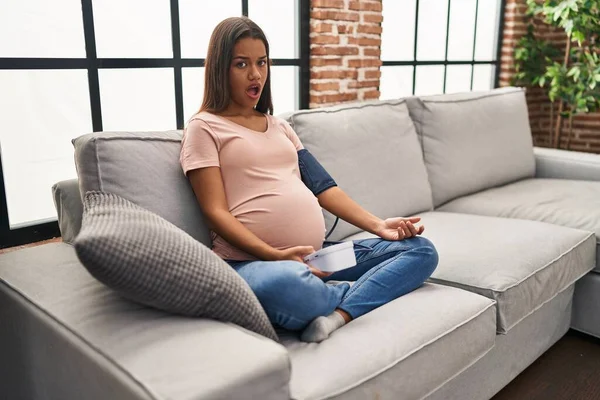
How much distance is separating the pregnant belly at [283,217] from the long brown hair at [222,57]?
0.30 metres

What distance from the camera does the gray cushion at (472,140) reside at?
2572 mm

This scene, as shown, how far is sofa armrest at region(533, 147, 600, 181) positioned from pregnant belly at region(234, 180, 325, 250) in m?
1.83

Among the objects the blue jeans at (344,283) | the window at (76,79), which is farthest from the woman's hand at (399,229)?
the window at (76,79)

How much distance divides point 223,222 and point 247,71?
1.45 feet

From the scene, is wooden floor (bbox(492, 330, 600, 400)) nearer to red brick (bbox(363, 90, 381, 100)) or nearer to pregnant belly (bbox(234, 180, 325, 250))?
pregnant belly (bbox(234, 180, 325, 250))

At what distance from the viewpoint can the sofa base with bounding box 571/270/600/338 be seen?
219cm

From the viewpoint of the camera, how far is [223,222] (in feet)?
4.90

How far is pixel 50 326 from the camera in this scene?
3.87ft

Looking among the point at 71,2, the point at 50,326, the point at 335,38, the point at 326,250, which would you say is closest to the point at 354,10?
the point at 335,38

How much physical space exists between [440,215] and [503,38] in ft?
7.97

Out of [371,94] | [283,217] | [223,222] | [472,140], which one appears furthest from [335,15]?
[223,222]

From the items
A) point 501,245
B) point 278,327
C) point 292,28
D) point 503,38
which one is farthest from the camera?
point 503,38

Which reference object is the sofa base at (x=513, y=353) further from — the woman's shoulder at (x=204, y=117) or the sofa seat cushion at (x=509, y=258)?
the woman's shoulder at (x=204, y=117)

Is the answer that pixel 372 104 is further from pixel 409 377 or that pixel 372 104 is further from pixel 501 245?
pixel 409 377
